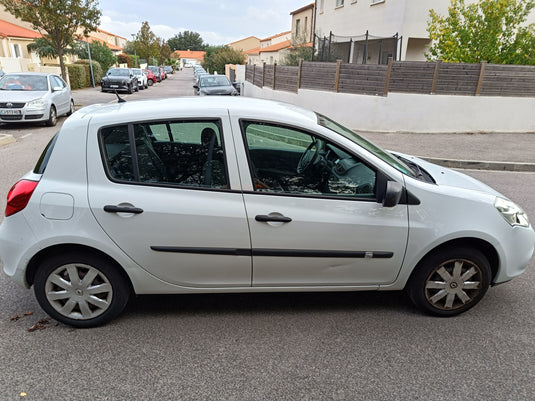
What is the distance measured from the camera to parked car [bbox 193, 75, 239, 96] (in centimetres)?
1928

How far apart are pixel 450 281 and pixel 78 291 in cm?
277

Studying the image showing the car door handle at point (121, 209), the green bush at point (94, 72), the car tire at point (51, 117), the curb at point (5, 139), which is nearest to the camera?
the car door handle at point (121, 209)

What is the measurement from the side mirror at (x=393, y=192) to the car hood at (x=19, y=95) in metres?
12.0

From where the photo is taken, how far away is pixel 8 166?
25.8 ft

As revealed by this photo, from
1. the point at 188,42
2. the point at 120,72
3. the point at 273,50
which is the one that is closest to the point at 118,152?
the point at 120,72

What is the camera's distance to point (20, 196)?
111 inches

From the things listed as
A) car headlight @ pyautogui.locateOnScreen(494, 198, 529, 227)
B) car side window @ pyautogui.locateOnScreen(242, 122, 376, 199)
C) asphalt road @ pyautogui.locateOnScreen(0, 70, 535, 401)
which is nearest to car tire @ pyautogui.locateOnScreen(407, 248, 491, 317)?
asphalt road @ pyautogui.locateOnScreen(0, 70, 535, 401)

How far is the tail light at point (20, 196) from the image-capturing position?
2805mm

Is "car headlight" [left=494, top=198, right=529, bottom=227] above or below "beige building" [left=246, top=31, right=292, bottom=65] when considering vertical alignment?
below

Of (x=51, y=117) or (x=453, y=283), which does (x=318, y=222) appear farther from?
(x=51, y=117)

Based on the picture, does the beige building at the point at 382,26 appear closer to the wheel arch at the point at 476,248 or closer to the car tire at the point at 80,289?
the wheel arch at the point at 476,248

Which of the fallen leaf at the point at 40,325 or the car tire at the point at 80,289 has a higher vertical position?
the car tire at the point at 80,289

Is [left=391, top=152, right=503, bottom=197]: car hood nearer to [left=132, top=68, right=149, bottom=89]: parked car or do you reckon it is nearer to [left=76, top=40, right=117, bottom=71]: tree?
[left=132, top=68, right=149, bottom=89]: parked car

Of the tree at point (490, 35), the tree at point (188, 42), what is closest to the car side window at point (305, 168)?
the tree at point (490, 35)
